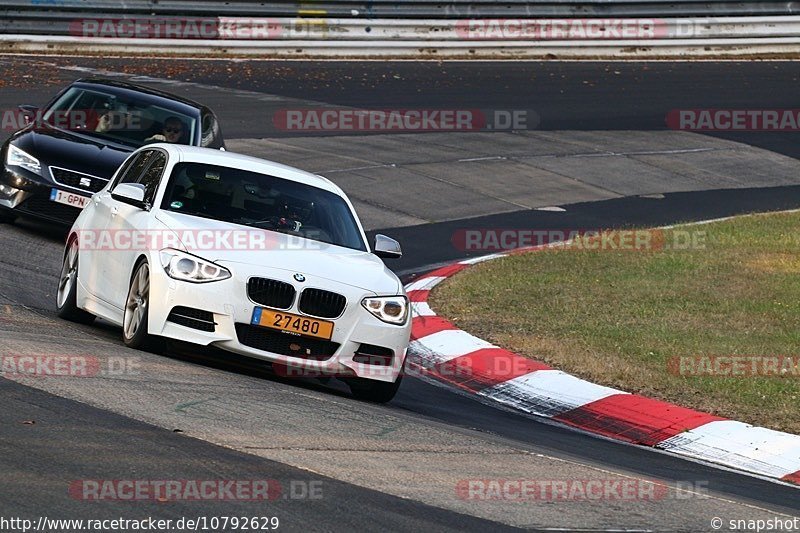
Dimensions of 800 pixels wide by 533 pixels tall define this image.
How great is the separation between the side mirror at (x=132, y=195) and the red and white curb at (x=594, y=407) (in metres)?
2.56

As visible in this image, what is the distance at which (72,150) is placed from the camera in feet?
45.4

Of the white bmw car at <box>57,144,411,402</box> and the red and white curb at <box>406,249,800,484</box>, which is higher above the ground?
the white bmw car at <box>57,144,411,402</box>

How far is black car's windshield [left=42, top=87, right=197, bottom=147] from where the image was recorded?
14516 mm

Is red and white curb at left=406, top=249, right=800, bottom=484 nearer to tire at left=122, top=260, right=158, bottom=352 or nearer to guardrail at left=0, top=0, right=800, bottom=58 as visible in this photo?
tire at left=122, top=260, right=158, bottom=352

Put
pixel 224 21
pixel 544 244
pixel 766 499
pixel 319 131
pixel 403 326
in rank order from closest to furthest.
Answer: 1. pixel 766 499
2. pixel 403 326
3. pixel 544 244
4. pixel 319 131
5. pixel 224 21

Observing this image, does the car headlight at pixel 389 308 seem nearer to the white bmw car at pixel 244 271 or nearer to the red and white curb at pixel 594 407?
the white bmw car at pixel 244 271

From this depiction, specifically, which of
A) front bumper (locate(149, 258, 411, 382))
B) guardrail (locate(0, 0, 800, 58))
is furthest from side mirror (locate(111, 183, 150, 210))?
guardrail (locate(0, 0, 800, 58))

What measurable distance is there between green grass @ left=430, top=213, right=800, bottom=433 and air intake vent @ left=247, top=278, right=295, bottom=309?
260 centimetres

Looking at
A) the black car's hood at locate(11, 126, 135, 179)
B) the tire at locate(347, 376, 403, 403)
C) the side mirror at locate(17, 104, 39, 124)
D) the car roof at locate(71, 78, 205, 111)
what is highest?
the car roof at locate(71, 78, 205, 111)

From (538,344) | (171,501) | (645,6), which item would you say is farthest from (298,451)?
(645,6)

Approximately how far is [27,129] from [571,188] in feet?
26.5

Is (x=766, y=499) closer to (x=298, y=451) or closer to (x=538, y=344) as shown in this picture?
(x=298, y=451)

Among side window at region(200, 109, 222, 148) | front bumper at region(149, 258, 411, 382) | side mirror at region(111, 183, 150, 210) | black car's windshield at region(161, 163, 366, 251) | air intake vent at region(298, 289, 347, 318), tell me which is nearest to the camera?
front bumper at region(149, 258, 411, 382)

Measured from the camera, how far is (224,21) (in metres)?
27.3
